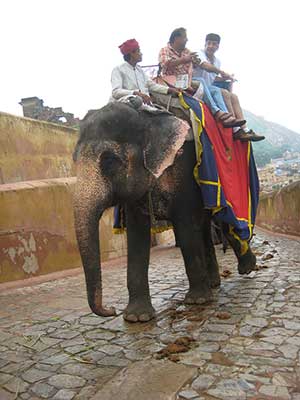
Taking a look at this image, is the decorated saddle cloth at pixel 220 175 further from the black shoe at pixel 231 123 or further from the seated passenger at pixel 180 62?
the seated passenger at pixel 180 62

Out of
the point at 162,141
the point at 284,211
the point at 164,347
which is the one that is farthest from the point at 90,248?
the point at 284,211

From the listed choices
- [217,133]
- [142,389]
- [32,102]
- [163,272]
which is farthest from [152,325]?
[32,102]

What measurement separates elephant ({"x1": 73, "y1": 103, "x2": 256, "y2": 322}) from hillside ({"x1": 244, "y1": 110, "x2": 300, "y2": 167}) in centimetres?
4305

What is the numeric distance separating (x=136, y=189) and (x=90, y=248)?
0.66 m

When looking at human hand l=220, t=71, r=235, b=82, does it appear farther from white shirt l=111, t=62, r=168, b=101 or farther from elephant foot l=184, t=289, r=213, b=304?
elephant foot l=184, t=289, r=213, b=304

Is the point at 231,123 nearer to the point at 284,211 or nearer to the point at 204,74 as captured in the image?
the point at 204,74

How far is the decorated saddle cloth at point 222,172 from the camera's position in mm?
3834

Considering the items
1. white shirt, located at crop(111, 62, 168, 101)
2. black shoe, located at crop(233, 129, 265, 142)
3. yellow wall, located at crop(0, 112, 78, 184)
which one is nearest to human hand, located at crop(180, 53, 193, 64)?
white shirt, located at crop(111, 62, 168, 101)

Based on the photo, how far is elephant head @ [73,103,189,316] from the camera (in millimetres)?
3094

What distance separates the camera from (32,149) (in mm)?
10406

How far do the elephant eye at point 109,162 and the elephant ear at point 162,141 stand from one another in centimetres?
25

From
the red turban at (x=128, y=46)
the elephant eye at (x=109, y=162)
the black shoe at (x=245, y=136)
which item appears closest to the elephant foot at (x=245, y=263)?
the black shoe at (x=245, y=136)

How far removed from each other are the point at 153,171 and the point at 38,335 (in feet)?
5.60

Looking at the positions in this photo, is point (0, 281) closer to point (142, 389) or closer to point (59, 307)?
point (59, 307)
